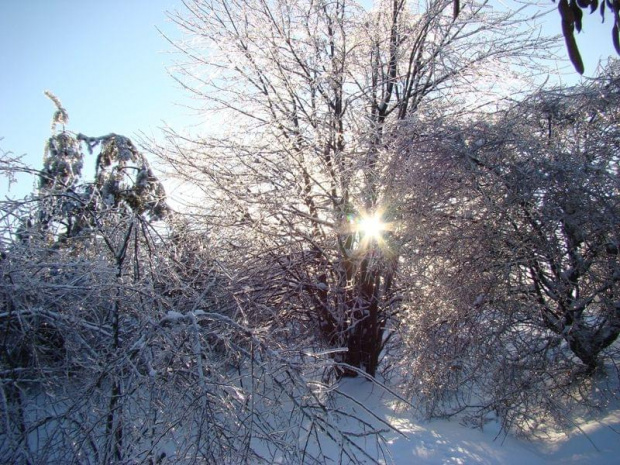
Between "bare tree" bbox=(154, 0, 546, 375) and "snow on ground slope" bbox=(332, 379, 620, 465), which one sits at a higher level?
"bare tree" bbox=(154, 0, 546, 375)

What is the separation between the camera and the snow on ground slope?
4578 mm

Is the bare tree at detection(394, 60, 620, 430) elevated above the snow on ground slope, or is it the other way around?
the bare tree at detection(394, 60, 620, 430)

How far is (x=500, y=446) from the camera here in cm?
504

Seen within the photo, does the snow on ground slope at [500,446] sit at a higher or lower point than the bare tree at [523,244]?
lower

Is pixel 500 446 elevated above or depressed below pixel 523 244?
below

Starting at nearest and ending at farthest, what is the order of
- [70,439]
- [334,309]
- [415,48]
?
[70,439] → [334,309] → [415,48]

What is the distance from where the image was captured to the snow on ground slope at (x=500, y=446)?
4.58m

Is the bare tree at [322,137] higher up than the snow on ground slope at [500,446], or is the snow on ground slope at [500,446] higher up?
the bare tree at [322,137]

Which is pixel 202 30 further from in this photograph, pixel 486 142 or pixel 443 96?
pixel 486 142

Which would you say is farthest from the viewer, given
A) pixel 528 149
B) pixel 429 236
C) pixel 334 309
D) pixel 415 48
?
pixel 415 48

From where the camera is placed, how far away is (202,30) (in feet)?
28.0

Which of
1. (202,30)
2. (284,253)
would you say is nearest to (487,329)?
(284,253)

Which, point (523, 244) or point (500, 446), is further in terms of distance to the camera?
point (500, 446)

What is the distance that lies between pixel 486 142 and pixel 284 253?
344 centimetres
